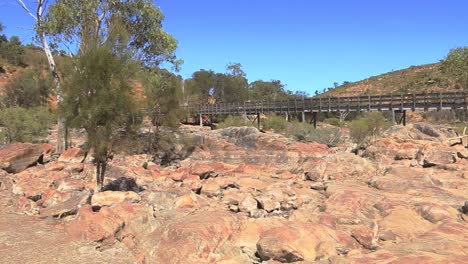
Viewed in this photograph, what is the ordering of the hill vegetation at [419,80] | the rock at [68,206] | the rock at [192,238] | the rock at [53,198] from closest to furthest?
the rock at [192,238] → the rock at [68,206] → the rock at [53,198] → the hill vegetation at [419,80]

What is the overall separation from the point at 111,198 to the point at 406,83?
3213 inches

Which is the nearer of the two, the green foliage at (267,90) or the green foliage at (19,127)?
the green foliage at (19,127)

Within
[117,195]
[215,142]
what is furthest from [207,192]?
[215,142]

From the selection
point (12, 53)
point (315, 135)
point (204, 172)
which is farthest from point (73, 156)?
point (12, 53)

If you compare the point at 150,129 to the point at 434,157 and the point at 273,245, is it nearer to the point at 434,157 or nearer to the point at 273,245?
the point at 434,157

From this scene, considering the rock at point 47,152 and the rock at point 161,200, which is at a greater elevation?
the rock at point 47,152

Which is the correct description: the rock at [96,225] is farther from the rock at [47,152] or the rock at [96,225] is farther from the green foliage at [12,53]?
the green foliage at [12,53]

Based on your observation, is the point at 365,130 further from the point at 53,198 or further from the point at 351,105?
the point at 53,198

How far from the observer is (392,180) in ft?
46.1

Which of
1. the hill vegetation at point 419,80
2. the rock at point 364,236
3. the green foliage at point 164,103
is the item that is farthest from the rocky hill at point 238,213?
the hill vegetation at point 419,80

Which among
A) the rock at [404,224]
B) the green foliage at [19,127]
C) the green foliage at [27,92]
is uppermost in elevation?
the green foliage at [27,92]

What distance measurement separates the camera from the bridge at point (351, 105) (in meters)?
33.2

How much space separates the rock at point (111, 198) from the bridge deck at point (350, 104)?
672 inches

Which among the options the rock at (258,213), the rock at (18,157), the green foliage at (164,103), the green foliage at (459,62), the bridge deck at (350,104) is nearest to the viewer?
the rock at (258,213)
